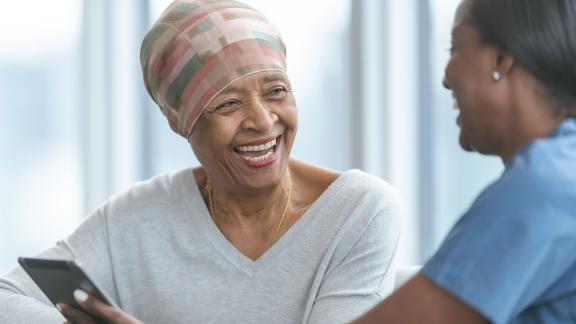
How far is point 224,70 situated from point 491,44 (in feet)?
2.66

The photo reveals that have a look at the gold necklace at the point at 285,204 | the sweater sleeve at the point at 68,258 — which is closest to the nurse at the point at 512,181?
the gold necklace at the point at 285,204

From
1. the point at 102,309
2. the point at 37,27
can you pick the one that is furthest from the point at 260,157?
the point at 37,27

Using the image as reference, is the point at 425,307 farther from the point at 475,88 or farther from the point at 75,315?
the point at 75,315

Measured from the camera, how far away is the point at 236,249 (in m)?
2.07

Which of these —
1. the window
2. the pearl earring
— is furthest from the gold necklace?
the window

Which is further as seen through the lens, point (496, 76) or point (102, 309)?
point (102, 309)

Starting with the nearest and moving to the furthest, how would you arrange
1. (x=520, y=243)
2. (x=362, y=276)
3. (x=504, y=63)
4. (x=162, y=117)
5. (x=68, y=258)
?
1. (x=520, y=243)
2. (x=504, y=63)
3. (x=362, y=276)
4. (x=68, y=258)
5. (x=162, y=117)

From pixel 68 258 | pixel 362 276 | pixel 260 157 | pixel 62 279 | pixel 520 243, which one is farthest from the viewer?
pixel 68 258

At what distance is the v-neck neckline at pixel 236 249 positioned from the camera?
204 cm

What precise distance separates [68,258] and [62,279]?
1.52ft

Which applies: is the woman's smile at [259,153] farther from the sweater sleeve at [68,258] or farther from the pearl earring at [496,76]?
the pearl earring at [496,76]

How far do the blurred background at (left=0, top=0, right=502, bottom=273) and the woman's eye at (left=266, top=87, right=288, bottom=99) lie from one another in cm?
135

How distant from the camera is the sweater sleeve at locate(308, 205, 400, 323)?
1872mm

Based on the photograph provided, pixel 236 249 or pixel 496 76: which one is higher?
pixel 496 76
